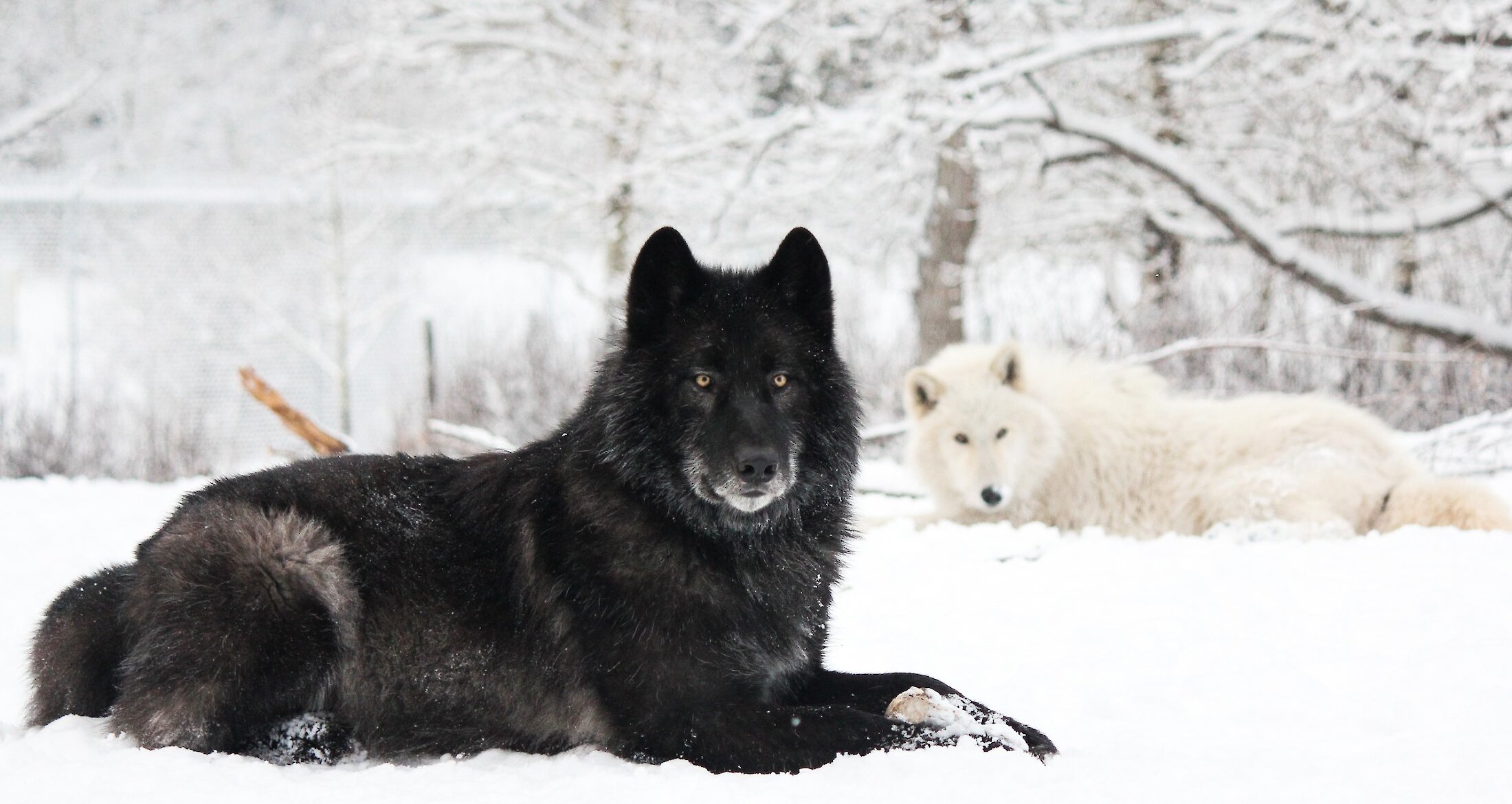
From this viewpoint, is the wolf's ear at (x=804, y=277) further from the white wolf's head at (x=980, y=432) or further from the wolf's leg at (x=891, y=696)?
the white wolf's head at (x=980, y=432)

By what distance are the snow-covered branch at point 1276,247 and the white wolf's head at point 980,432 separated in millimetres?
3359

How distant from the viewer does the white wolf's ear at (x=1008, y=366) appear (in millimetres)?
7309

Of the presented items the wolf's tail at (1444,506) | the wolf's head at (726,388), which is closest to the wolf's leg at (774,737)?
the wolf's head at (726,388)

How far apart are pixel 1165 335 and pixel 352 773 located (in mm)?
10533

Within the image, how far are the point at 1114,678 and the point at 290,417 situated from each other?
565cm

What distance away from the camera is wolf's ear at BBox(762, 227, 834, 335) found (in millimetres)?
3375

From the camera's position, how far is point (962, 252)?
43.6 ft

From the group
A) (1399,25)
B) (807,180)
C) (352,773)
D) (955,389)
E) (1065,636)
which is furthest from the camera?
(807,180)

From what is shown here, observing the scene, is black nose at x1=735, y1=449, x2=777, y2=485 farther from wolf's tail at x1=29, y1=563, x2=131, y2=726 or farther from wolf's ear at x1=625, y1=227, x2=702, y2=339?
wolf's tail at x1=29, y1=563, x2=131, y2=726

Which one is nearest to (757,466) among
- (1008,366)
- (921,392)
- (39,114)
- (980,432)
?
(980,432)

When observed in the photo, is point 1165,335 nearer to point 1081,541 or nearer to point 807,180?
point 807,180

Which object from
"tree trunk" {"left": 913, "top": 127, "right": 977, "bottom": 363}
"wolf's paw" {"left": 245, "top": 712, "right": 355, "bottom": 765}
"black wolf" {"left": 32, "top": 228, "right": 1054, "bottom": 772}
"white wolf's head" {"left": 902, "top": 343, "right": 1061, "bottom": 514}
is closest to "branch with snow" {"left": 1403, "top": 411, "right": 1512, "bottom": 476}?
"white wolf's head" {"left": 902, "top": 343, "right": 1061, "bottom": 514}

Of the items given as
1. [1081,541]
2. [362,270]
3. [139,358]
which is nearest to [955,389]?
[1081,541]

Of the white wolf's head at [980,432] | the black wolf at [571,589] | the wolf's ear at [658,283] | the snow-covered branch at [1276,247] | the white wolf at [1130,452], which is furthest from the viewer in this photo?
the snow-covered branch at [1276,247]
